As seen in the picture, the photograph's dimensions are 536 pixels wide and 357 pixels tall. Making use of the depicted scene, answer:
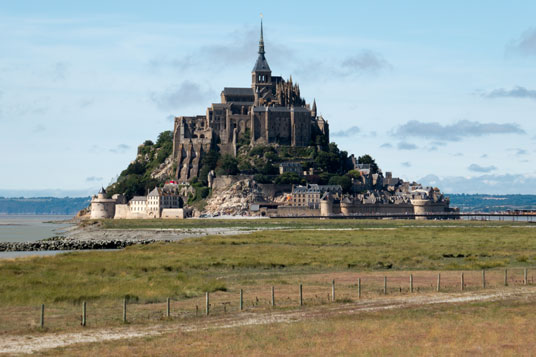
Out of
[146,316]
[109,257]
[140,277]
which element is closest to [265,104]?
[109,257]

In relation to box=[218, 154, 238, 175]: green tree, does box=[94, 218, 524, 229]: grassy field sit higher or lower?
lower

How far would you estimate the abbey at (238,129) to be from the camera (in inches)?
7411

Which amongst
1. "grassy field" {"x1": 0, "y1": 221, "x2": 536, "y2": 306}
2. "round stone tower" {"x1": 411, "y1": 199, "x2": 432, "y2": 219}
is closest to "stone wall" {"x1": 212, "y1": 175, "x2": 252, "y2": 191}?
"round stone tower" {"x1": 411, "y1": 199, "x2": 432, "y2": 219}

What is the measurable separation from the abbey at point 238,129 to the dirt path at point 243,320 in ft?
495

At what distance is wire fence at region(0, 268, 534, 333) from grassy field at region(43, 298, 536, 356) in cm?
366

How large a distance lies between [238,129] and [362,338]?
165679 millimetres

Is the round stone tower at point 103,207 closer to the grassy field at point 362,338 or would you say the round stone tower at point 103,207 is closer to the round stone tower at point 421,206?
the round stone tower at point 421,206

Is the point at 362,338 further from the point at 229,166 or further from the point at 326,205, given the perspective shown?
the point at 229,166

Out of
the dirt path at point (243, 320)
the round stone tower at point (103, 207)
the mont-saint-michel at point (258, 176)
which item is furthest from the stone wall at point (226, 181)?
the dirt path at point (243, 320)

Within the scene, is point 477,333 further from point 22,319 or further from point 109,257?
point 109,257

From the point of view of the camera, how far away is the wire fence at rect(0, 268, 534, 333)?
97.7ft

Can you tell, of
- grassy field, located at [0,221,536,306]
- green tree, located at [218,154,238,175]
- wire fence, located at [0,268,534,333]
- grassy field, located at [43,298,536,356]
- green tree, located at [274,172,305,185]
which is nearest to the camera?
grassy field, located at [43,298,536,356]

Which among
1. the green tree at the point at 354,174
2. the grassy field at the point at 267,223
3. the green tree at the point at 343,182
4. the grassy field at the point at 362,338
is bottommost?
the grassy field at the point at 362,338

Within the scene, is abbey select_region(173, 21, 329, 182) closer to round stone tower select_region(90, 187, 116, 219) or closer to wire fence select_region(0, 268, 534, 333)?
round stone tower select_region(90, 187, 116, 219)
